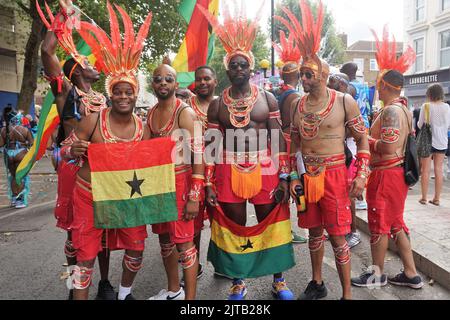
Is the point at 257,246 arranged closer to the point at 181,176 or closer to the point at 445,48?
the point at 181,176

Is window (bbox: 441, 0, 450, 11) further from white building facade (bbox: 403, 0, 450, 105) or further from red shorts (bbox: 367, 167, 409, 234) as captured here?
red shorts (bbox: 367, 167, 409, 234)

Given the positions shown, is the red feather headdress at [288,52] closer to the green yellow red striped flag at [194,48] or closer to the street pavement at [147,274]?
the green yellow red striped flag at [194,48]

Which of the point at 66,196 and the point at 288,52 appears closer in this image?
the point at 66,196

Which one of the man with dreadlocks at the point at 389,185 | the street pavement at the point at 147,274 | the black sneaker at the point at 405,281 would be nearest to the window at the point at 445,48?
the street pavement at the point at 147,274

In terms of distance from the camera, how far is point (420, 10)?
1927 centimetres

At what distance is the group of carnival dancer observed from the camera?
292 cm

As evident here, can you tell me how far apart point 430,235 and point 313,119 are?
238 centimetres

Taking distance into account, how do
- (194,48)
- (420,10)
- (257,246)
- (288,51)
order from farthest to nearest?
(420,10), (194,48), (288,51), (257,246)

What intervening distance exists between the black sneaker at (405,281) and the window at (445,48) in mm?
17540

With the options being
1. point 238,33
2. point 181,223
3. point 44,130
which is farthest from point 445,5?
point 181,223

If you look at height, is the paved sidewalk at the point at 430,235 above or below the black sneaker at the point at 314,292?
above

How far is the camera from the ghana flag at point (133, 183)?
9.31ft
